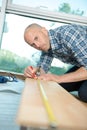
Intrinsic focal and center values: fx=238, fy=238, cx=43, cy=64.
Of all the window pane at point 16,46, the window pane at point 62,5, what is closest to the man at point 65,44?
the window pane at point 16,46

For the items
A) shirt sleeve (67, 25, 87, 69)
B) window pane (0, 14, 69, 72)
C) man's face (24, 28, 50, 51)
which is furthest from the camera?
window pane (0, 14, 69, 72)

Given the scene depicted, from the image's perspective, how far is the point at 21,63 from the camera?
3.32 metres

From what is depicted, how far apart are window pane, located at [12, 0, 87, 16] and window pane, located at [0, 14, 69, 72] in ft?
0.64

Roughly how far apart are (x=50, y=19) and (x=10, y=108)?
1.87 m

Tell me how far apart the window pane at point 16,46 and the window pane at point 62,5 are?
19 cm

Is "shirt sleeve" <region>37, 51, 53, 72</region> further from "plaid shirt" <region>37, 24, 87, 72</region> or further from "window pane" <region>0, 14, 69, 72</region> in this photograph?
"window pane" <region>0, 14, 69, 72</region>

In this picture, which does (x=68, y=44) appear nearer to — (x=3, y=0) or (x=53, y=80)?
(x=53, y=80)

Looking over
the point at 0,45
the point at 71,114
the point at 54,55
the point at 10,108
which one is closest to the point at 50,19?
the point at 0,45

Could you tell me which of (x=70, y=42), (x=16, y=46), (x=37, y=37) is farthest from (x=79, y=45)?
(x=16, y=46)

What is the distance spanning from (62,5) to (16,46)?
855 millimetres

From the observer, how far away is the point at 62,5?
331 cm

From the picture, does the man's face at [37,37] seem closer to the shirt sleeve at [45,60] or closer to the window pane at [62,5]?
the shirt sleeve at [45,60]

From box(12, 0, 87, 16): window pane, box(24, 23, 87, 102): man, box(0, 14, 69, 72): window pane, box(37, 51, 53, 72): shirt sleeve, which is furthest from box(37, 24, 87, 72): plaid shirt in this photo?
box(12, 0, 87, 16): window pane

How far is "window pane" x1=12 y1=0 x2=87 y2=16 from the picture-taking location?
327cm
